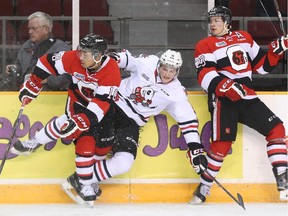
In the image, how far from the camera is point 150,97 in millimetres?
6359

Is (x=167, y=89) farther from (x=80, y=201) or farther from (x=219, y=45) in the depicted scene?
(x=80, y=201)

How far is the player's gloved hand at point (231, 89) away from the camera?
623cm

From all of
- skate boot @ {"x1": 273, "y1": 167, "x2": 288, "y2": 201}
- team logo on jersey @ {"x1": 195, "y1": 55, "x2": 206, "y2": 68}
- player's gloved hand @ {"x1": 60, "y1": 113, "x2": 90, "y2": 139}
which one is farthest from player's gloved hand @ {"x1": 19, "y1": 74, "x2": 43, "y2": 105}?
skate boot @ {"x1": 273, "y1": 167, "x2": 288, "y2": 201}

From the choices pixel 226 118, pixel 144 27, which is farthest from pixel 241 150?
pixel 144 27

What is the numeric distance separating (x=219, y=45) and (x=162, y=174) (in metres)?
0.84

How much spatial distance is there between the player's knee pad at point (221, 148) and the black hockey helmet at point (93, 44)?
2.85ft

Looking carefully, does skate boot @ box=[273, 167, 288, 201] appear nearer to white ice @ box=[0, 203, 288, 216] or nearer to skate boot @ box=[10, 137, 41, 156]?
white ice @ box=[0, 203, 288, 216]

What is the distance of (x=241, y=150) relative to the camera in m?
6.60

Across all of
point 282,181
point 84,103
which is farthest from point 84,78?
point 282,181

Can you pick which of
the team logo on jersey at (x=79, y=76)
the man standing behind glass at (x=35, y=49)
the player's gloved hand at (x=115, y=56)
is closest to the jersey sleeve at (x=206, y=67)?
the player's gloved hand at (x=115, y=56)

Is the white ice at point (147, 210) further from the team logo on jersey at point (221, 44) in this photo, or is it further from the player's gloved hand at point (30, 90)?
the team logo on jersey at point (221, 44)

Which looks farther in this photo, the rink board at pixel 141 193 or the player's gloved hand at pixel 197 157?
the rink board at pixel 141 193

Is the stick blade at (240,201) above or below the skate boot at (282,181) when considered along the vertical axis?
below

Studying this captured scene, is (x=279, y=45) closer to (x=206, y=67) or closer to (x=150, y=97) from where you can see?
(x=206, y=67)
